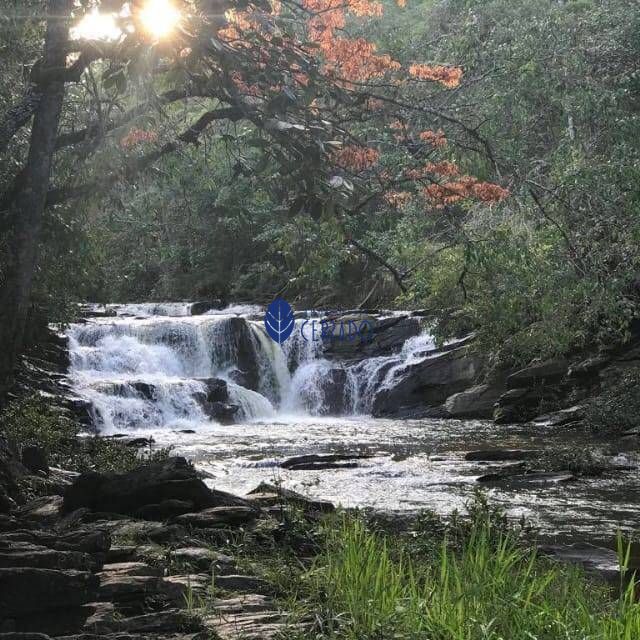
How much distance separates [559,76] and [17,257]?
42.0 feet

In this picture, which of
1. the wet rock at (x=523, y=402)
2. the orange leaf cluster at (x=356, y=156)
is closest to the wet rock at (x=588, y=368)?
the wet rock at (x=523, y=402)

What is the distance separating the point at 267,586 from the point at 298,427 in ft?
51.1

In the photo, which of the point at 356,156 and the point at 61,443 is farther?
the point at 61,443

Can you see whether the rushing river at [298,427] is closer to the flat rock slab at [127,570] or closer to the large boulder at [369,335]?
the large boulder at [369,335]

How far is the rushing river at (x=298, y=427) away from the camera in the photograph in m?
10.6

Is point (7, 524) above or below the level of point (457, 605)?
above

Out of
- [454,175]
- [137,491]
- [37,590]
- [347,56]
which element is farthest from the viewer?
→ [454,175]

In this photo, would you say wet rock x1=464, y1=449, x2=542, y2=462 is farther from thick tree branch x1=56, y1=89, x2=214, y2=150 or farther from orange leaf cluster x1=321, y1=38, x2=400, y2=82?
thick tree branch x1=56, y1=89, x2=214, y2=150

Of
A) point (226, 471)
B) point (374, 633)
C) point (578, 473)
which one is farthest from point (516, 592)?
point (226, 471)

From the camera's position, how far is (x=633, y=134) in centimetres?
1506

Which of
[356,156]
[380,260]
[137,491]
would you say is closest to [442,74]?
[356,156]

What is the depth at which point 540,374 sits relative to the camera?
20.6 m

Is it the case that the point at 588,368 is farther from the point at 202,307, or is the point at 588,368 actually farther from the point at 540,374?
the point at 202,307

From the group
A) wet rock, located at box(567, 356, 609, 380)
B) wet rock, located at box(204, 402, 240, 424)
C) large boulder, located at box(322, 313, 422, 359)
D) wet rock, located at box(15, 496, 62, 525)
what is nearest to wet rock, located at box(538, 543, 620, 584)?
wet rock, located at box(15, 496, 62, 525)
